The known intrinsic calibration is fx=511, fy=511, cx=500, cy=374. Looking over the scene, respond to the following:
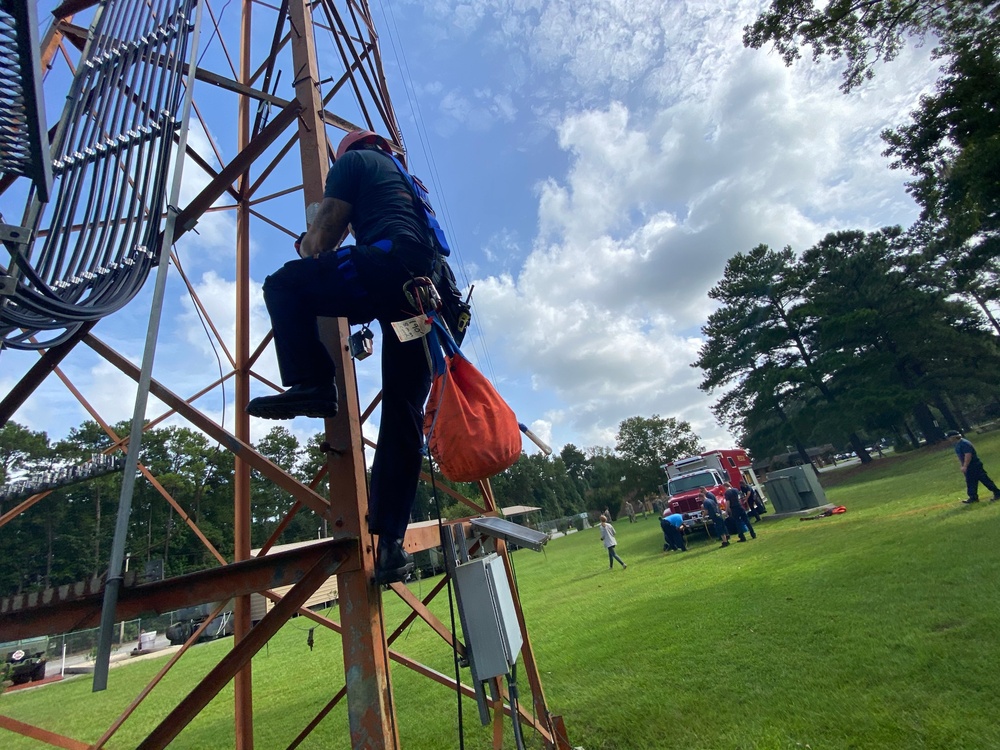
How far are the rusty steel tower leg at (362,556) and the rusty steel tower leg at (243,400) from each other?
4.21 feet

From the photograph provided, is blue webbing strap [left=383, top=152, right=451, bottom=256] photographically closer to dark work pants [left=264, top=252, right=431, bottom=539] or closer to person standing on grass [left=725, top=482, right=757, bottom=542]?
dark work pants [left=264, top=252, right=431, bottom=539]

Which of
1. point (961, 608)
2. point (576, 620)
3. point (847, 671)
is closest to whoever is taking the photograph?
point (847, 671)

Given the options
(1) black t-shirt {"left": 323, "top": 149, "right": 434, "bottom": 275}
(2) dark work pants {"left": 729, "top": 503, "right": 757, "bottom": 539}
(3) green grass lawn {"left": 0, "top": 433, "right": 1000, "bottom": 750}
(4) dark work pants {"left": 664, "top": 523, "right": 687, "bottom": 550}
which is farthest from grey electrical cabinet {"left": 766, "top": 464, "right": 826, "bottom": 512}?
(1) black t-shirt {"left": 323, "top": 149, "right": 434, "bottom": 275}

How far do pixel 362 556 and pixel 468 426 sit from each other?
73cm

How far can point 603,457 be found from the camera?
264 feet

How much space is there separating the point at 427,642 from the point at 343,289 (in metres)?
9.43

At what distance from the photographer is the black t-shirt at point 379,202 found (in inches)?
91.2

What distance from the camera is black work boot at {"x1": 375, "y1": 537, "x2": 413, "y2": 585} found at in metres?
2.12

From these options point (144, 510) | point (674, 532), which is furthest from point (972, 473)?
point (144, 510)

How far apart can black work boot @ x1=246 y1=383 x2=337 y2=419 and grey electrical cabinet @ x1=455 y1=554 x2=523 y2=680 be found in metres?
0.94

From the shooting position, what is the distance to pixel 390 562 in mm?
2131

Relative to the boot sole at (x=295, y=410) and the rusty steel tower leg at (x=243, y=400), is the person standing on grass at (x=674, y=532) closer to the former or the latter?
the rusty steel tower leg at (x=243, y=400)

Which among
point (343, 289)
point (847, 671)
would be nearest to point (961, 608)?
point (847, 671)

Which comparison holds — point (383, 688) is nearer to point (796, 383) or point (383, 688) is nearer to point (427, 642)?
point (427, 642)
